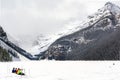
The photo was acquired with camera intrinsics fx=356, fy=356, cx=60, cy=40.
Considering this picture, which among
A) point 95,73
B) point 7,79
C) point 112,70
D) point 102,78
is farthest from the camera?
point 112,70

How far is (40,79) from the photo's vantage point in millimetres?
28734

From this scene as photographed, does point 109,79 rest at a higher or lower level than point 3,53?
lower

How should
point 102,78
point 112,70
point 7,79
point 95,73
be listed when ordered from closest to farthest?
1. point 7,79
2. point 102,78
3. point 95,73
4. point 112,70

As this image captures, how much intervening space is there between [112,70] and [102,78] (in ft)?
23.2

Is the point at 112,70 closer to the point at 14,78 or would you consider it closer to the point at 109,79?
the point at 109,79

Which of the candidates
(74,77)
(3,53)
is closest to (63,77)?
(74,77)

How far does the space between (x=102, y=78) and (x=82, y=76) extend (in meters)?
2.39

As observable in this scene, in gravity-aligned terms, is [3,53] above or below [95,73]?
above

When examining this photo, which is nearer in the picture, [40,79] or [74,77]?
[40,79]

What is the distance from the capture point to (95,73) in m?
34.1

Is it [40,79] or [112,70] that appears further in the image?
[112,70]

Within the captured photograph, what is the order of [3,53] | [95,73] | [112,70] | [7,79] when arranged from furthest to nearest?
[3,53], [112,70], [95,73], [7,79]

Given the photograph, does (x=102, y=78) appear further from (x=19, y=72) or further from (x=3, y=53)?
(x=3, y=53)

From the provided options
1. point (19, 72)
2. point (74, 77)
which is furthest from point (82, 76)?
point (19, 72)
